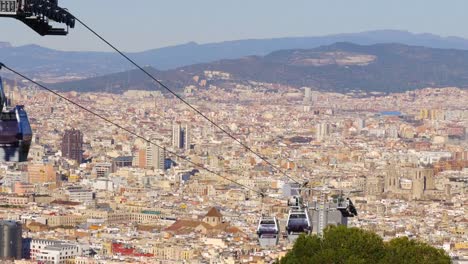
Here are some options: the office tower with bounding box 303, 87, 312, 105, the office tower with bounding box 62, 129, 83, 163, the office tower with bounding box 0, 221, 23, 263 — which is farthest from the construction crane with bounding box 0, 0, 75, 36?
the office tower with bounding box 303, 87, 312, 105

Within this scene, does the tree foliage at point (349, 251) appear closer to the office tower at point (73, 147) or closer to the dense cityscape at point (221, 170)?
the dense cityscape at point (221, 170)

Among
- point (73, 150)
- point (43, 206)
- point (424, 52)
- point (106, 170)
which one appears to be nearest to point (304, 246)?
point (43, 206)

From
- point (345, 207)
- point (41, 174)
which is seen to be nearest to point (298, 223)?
point (345, 207)

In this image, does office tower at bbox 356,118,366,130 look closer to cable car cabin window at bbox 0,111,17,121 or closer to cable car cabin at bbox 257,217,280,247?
cable car cabin at bbox 257,217,280,247

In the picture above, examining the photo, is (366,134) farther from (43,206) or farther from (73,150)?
(43,206)

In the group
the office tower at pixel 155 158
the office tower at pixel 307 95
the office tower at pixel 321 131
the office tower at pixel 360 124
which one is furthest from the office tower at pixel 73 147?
the office tower at pixel 307 95

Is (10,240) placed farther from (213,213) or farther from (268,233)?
(268,233)
